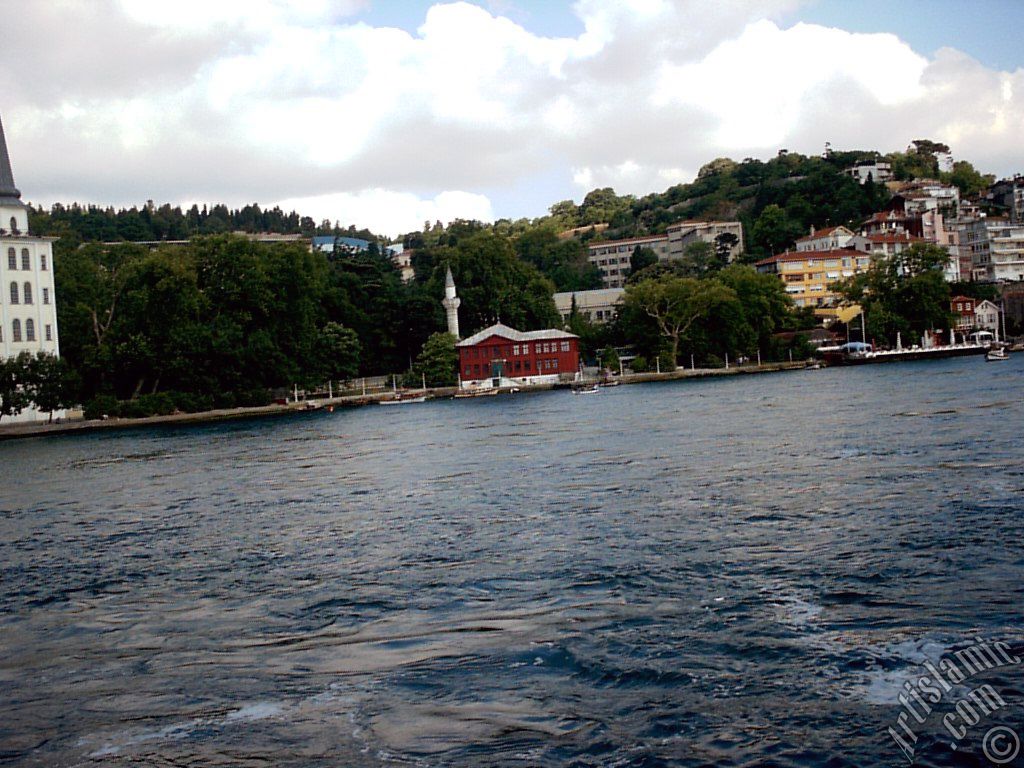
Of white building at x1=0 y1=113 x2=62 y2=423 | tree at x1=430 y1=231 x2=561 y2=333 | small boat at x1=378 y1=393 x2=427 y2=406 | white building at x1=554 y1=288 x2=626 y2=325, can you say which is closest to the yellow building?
white building at x1=554 y1=288 x2=626 y2=325

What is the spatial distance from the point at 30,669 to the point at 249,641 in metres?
2.17

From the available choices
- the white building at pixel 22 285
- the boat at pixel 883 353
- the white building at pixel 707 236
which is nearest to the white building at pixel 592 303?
the white building at pixel 707 236

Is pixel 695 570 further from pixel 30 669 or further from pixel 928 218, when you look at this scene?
pixel 928 218

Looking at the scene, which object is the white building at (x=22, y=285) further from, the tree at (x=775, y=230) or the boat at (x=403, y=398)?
the tree at (x=775, y=230)

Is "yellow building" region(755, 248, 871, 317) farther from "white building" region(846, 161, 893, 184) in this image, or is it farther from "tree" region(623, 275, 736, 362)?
"white building" region(846, 161, 893, 184)

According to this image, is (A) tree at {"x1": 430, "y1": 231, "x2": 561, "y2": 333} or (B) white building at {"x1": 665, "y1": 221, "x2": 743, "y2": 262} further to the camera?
(B) white building at {"x1": 665, "y1": 221, "x2": 743, "y2": 262}

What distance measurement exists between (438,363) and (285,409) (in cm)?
1584

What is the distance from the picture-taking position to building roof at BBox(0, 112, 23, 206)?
204 feet

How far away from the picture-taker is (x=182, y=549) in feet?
57.7

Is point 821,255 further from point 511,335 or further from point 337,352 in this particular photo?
point 337,352

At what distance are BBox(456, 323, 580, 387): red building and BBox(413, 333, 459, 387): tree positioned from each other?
0.70 metres

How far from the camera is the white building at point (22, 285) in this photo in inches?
2438

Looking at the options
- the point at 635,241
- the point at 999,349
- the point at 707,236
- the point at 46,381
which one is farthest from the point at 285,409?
the point at 635,241

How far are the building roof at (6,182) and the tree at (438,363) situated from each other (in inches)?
1233
